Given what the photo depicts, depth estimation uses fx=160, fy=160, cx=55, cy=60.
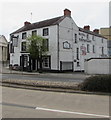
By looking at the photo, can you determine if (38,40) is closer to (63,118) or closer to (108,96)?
(108,96)

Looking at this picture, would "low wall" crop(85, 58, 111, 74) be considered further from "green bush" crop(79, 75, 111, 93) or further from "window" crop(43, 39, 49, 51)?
"green bush" crop(79, 75, 111, 93)

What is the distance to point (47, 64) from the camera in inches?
1129

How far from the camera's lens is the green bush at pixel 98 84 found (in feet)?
31.7

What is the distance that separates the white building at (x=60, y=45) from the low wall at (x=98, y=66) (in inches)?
182

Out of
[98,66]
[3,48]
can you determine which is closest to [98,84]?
[98,66]

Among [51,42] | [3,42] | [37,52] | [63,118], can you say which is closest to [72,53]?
[51,42]

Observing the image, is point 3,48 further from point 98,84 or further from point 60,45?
point 98,84

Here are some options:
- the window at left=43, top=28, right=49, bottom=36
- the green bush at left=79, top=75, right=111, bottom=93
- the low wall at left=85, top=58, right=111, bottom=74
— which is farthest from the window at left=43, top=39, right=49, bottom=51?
the green bush at left=79, top=75, right=111, bottom=93

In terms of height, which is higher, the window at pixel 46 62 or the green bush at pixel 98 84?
the window at pixel 46 62

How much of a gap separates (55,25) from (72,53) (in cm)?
642

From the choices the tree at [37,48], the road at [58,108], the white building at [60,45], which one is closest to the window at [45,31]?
the white building at [60,45]

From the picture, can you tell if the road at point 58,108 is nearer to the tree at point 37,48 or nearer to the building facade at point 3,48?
the tree at point 37,48

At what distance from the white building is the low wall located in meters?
4.61

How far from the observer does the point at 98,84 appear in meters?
9.88
